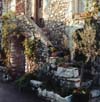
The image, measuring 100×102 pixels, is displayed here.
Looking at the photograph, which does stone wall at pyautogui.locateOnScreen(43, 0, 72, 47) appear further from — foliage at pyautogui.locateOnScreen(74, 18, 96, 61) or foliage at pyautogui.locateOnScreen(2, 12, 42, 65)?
foliage at pyautogui.locateOnScreen(74, 18, 96, 61)

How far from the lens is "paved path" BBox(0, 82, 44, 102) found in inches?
479

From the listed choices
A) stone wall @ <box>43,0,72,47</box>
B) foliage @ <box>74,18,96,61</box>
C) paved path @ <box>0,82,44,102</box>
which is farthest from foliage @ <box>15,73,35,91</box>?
foliage @ <box>74,18,96,61</box>

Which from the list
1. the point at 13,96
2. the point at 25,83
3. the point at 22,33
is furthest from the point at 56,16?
the point at 13,96

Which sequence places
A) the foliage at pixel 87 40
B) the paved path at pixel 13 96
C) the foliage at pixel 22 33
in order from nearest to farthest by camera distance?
the foliage at pixel 87 40 < the paved path at pixel 13 96 < the foliage at pixel 22 33

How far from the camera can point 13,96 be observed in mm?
12719

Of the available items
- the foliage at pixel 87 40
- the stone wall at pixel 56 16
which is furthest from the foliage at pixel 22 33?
the foliage at pixel 87 40

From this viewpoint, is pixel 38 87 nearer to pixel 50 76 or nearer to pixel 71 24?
pixel 50 76

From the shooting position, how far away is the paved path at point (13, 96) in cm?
1216

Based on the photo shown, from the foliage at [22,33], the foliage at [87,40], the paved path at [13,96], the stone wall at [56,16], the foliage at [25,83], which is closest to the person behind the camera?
the foliage at [87,40]

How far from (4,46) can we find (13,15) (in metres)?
1.81

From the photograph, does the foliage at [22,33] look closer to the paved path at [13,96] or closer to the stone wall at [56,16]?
the stone wall at [56,16]

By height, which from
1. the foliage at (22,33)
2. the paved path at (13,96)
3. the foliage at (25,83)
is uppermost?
the foliage at (22,33)

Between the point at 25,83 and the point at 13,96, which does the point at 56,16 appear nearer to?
the point at 25,83

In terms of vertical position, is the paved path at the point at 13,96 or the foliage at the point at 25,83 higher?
the foliage at the point at 25,83
